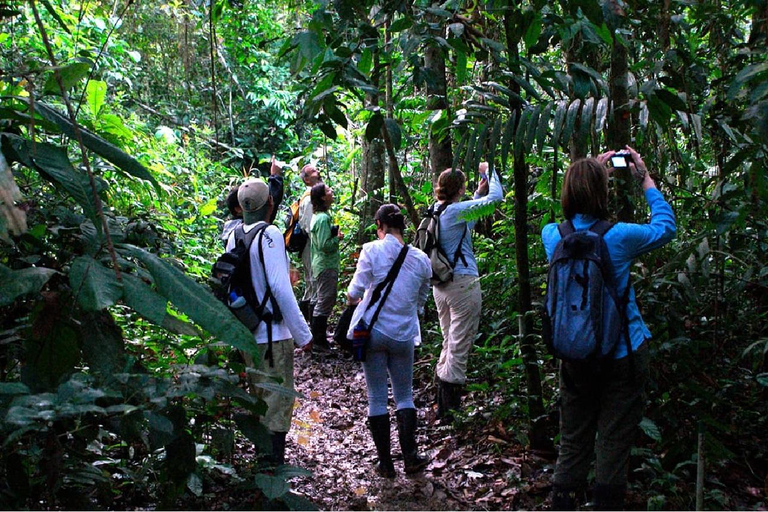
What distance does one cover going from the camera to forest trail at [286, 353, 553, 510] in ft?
15.2

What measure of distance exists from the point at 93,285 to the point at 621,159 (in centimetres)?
285

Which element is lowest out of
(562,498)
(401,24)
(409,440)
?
(562,498)

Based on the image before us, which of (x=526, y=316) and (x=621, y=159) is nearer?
(x=621, y=159)

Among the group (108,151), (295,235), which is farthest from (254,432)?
(295,235)

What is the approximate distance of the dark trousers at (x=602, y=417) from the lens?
11.9ft

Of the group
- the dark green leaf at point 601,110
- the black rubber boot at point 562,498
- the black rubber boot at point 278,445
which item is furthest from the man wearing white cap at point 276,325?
the dark green leaf at point 601,110

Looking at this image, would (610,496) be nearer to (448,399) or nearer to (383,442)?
(383,442)

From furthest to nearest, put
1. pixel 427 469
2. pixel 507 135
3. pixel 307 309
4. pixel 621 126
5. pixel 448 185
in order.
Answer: pixel 307 309
pixel 448 185
pixel 427 469
pixel 621 126
pixel 507 135

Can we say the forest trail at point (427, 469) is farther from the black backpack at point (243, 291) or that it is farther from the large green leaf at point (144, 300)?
the large green leaf at point (144, 300)

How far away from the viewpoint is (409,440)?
529 cm

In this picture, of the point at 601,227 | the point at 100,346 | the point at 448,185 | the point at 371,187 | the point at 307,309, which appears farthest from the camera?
the point at 371,187

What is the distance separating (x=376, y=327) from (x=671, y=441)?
6.90ft

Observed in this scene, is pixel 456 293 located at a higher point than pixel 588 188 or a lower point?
lower

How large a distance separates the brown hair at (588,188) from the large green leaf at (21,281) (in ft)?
8.63
